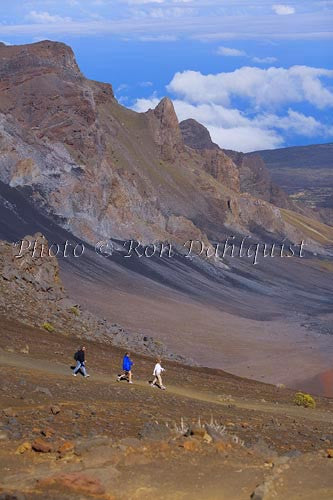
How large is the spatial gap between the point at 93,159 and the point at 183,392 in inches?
3172

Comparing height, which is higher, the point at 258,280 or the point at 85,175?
the point at 85,175

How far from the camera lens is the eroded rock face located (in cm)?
9412

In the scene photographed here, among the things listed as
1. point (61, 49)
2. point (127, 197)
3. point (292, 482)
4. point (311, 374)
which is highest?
point (61, 49)

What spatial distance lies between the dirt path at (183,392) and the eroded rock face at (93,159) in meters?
66.4

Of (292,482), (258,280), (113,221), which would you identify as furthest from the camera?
(258,280)

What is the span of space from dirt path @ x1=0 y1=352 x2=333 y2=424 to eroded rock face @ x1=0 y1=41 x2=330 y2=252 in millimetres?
66430

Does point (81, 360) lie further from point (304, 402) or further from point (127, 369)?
point (304, 402)

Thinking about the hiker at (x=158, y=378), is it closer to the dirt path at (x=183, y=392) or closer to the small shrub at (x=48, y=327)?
the dirt path at (x=183, y=392)

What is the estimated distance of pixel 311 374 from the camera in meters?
54.6

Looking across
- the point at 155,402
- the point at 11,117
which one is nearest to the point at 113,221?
the point at 11,117

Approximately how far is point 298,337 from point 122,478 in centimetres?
6268

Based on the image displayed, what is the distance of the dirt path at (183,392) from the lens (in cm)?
2225

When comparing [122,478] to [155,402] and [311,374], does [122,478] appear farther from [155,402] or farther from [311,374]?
[311,374]

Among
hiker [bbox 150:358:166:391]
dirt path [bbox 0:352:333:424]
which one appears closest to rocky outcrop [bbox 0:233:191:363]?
dirt path [bbox 0:352:333:424]
